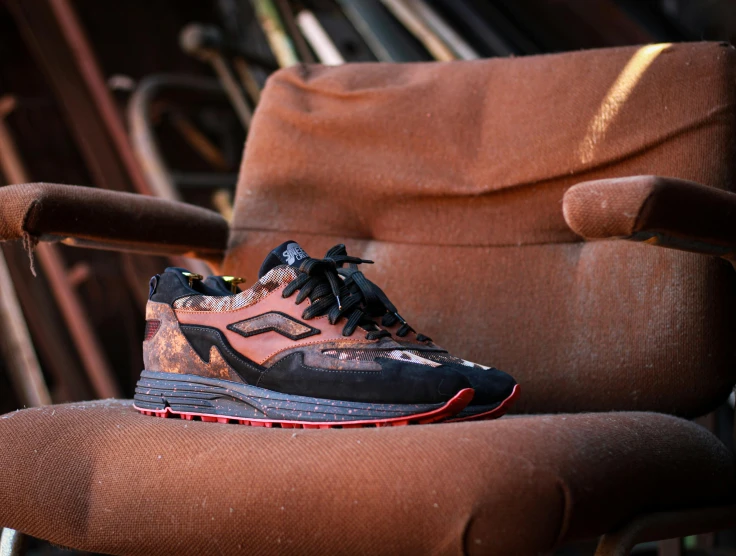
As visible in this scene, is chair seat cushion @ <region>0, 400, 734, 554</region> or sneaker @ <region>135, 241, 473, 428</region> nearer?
chair seat cushion @ <region>0, 400, 734, 554</region>

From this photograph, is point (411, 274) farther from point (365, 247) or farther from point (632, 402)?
point (632, 402)

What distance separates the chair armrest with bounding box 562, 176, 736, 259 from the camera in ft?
2.18

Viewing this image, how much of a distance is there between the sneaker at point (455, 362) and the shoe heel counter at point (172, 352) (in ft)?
0.52

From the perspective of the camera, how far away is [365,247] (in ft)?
4.05

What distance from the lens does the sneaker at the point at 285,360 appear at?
729 mm

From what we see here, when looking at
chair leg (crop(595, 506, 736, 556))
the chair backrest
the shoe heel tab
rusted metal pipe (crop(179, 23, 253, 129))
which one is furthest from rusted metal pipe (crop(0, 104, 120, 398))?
chair leg (crop(595, 506, 736, 556))

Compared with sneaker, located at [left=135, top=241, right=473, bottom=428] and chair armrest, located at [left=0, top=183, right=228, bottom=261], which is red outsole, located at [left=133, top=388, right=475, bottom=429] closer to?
sneaker, located at [left=135, top=241, right=473, bottom=428]

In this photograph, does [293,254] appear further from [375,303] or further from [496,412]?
[496,412]

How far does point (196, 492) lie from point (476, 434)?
0.24 m

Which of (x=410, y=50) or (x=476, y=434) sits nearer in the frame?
(x=476, y=434)

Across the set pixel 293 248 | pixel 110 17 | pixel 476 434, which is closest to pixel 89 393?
pixel 110 17

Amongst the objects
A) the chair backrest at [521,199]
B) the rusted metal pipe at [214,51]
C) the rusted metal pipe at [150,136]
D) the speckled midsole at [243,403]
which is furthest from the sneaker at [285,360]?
the rusted metal pipe at [214,51]

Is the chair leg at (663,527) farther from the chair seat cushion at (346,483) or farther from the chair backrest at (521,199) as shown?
the chair backrest at (521,199)

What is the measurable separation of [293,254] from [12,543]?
409 millimetres
